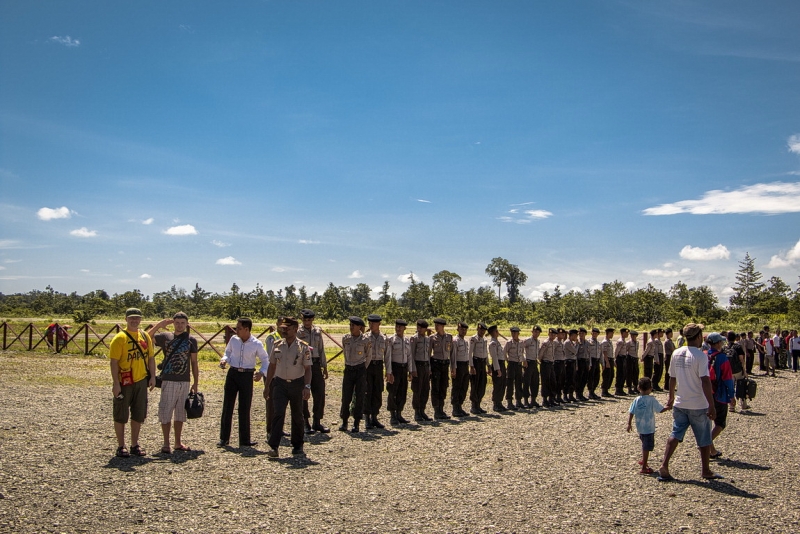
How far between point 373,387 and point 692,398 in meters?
5.87

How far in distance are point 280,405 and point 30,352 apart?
2194 cm

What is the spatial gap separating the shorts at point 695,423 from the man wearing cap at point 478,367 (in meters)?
6.31

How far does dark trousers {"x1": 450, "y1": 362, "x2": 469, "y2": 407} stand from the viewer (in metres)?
12.9

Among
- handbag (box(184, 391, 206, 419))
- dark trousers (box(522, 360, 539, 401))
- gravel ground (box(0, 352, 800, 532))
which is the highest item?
handbag (box(184, 391, 206, 419))

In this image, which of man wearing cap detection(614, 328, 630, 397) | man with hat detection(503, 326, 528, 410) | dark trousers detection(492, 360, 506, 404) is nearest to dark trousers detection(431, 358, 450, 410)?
dark trousers detection(492, 360, 506, 404)

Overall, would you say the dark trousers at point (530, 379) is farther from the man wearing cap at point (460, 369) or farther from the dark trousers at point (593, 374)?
the dark trousers at point (593, 374)

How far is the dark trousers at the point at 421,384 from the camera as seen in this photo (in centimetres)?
1217

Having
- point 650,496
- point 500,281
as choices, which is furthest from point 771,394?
point 500,281

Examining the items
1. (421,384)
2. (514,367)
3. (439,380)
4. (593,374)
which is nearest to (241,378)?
(421,384)

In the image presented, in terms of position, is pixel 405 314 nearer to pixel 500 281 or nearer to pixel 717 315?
pixel 717 315

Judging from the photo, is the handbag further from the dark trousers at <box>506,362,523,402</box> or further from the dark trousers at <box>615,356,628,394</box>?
the dark trousers at <box>615,356,628,394</box>

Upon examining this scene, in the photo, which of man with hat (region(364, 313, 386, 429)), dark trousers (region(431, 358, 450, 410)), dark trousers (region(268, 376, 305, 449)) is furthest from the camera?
dark trousers (region(431, 358, 450, 410))

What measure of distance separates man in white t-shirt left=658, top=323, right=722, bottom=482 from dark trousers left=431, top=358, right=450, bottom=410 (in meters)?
5.90

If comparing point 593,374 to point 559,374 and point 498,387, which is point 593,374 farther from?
point 498,387
